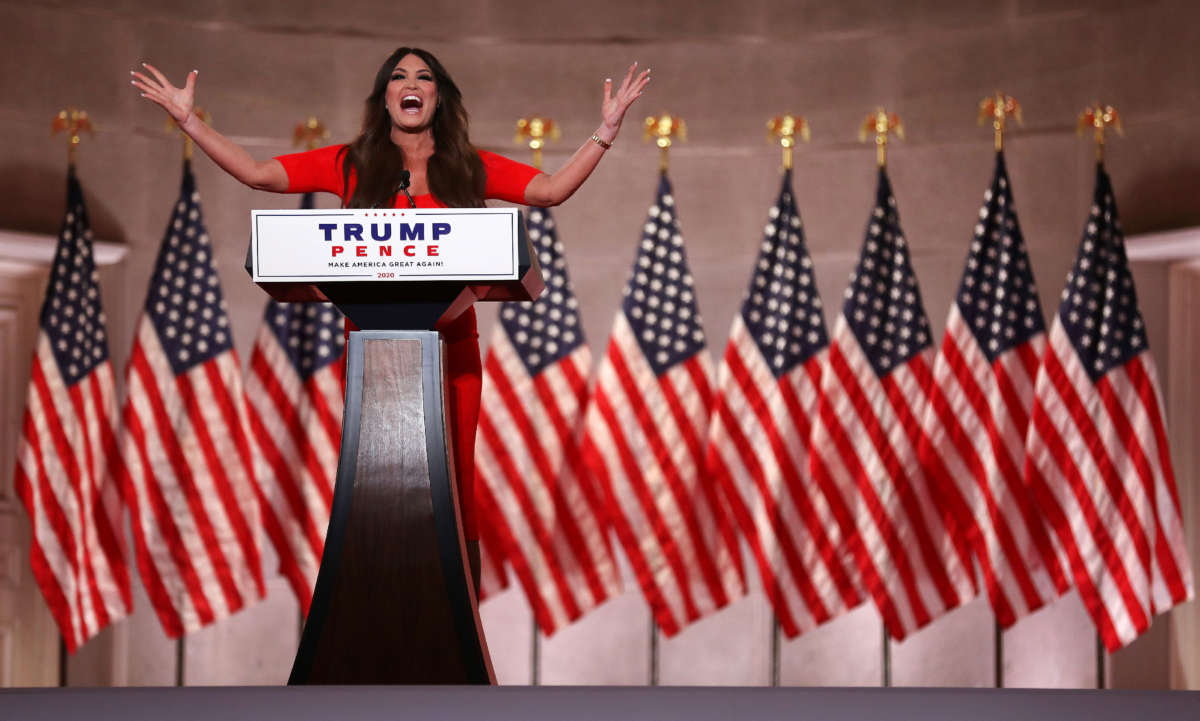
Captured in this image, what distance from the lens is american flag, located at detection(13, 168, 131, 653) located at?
180 inches

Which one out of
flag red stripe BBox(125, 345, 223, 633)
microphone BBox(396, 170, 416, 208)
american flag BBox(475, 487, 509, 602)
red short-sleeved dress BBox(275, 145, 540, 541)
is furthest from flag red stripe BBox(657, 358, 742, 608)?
microphone BBox(396, 170, 416, 208)

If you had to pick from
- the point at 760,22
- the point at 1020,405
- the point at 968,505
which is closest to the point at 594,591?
the point at 968,505

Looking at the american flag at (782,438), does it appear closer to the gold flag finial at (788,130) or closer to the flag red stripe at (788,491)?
the flag red stripe at (788,491)

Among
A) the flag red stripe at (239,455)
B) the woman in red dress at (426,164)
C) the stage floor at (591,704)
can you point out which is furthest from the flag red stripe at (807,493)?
the stage floor at (591,704)

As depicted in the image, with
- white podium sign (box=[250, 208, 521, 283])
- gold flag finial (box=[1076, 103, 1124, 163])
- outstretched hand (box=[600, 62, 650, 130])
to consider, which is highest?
A: gold flag finial (box=[1076, 103, 1124, 163])

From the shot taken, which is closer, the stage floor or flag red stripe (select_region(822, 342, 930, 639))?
the stage floor

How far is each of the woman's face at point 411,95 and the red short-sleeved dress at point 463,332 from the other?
0.14 metres

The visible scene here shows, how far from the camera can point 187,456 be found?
4.68 m

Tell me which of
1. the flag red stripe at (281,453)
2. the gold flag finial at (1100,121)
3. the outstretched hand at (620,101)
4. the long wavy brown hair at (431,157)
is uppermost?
the gold flag finial at (1100,121)

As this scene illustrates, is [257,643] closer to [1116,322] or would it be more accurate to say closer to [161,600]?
[161,600]

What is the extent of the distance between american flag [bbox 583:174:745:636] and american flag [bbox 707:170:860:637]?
0.32ft

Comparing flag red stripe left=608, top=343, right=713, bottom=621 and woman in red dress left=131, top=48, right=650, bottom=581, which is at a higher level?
→ woman in red dress left=131, top=48, right=650, bottom=581

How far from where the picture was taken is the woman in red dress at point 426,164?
2275mm

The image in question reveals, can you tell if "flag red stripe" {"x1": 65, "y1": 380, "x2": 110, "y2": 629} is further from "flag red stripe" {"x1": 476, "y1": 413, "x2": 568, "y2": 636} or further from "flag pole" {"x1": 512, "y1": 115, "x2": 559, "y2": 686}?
"flag pole" {"x1": 512, "y1": 115, "x2": 559, "y2": 686}
